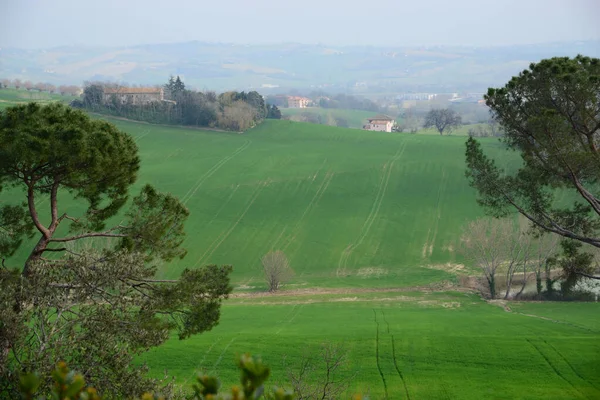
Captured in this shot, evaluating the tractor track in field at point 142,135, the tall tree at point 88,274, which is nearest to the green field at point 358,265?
the tractor track in field at point 142,135

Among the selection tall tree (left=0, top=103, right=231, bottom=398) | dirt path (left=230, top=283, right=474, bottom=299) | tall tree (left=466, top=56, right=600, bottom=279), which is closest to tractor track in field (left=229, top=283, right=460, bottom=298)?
dirt path (left=230, top=283, right=474, bottom=299)

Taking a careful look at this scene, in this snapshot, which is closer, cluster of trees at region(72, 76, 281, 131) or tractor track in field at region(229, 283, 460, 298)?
tractor track in field at region(229, 283, 460, 298)

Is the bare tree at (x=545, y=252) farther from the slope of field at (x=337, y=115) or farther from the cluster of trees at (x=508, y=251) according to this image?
the slope of field at (x=337, y=115)

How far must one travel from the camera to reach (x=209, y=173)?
70500mm

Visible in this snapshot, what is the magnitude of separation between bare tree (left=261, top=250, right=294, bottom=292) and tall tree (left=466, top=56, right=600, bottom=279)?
25.5 m

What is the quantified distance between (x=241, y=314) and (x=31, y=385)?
34.3 metres

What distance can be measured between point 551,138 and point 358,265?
33.6 m

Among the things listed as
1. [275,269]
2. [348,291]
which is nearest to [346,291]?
[348,291]

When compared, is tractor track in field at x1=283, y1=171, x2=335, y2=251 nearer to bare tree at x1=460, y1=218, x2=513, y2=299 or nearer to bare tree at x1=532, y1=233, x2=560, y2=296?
bare tree at x1=460, y1=218, x2=513, y2=299

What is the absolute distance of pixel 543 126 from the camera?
62.7ft

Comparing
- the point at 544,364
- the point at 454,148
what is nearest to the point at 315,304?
the point at 544,364

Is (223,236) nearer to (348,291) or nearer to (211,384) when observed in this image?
(348,291)

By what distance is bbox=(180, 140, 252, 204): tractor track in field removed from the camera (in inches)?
2515

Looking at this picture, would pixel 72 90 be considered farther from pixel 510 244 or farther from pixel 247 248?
pixel 510 244
